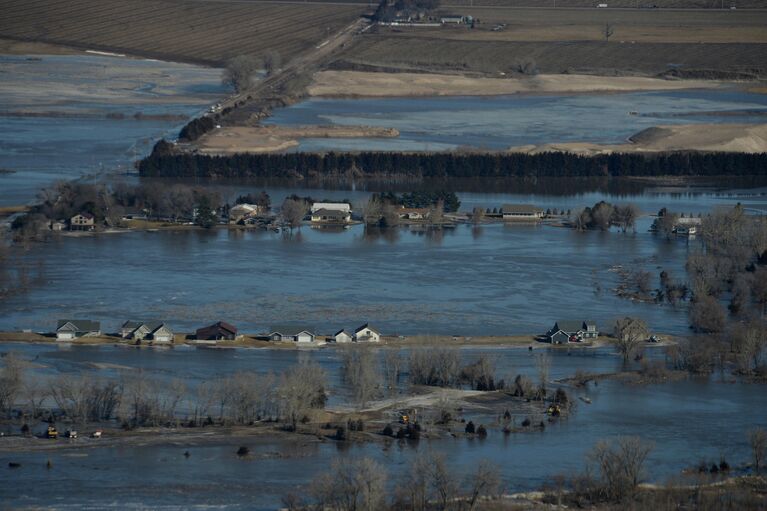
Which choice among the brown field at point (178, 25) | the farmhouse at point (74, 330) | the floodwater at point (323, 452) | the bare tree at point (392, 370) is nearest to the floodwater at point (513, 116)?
the brown field at point (178, 25)

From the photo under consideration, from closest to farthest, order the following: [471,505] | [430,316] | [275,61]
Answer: [471,505], [430,316], [275,61]

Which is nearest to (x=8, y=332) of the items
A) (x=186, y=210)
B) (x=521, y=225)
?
(x=186, y=210)

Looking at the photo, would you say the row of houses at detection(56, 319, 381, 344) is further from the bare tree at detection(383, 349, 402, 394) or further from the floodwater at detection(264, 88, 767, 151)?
the floodwater at detection(264, 88, 767, 151)

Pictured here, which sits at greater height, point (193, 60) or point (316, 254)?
point (193, 60)

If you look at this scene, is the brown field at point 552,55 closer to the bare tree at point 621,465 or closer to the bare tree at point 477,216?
the bare tree at point 477,216

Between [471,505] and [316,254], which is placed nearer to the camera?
[471,505]

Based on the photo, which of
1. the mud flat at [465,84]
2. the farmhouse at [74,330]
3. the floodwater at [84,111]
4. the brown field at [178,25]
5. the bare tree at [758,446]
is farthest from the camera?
the brown field at [178,25]

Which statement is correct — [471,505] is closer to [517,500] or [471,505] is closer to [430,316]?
[517,500]
